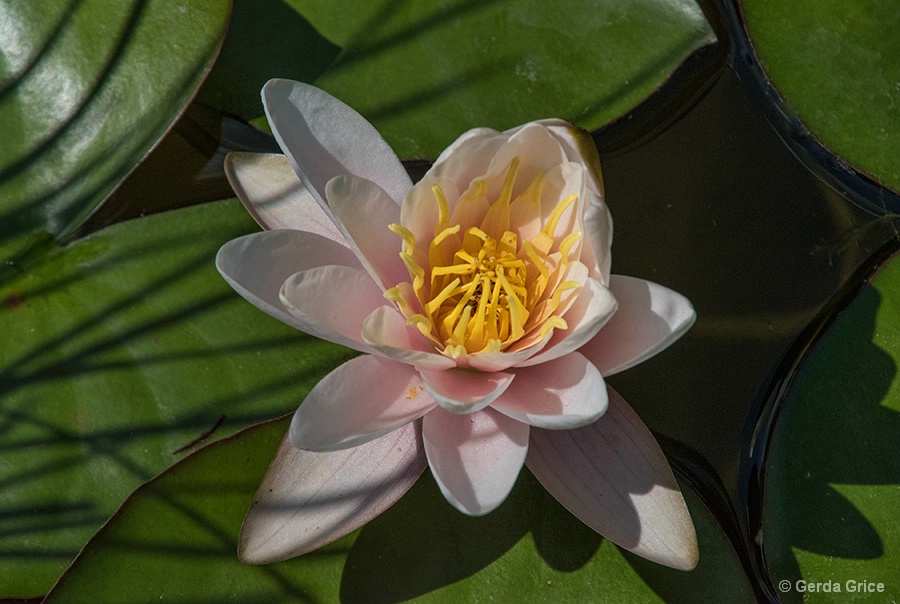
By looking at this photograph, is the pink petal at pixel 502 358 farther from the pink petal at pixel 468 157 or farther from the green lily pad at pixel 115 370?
the green lily pad at pixel 115 370

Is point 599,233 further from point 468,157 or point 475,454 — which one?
point 475,454

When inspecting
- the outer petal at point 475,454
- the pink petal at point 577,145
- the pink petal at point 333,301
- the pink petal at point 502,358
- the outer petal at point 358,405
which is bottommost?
the outer petal at point 475,454

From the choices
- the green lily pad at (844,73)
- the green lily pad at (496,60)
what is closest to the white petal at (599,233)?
the green lily pad at (496,60)

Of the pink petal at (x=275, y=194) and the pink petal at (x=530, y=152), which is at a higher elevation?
the pink petal at (x=530, y=152)

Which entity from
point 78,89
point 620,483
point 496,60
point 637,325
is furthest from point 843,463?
point 78,89

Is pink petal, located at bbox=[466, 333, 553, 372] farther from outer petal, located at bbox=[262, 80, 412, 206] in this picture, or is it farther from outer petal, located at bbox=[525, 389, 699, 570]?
outer petal, located at bbox=[262, 80, 412, 206]
